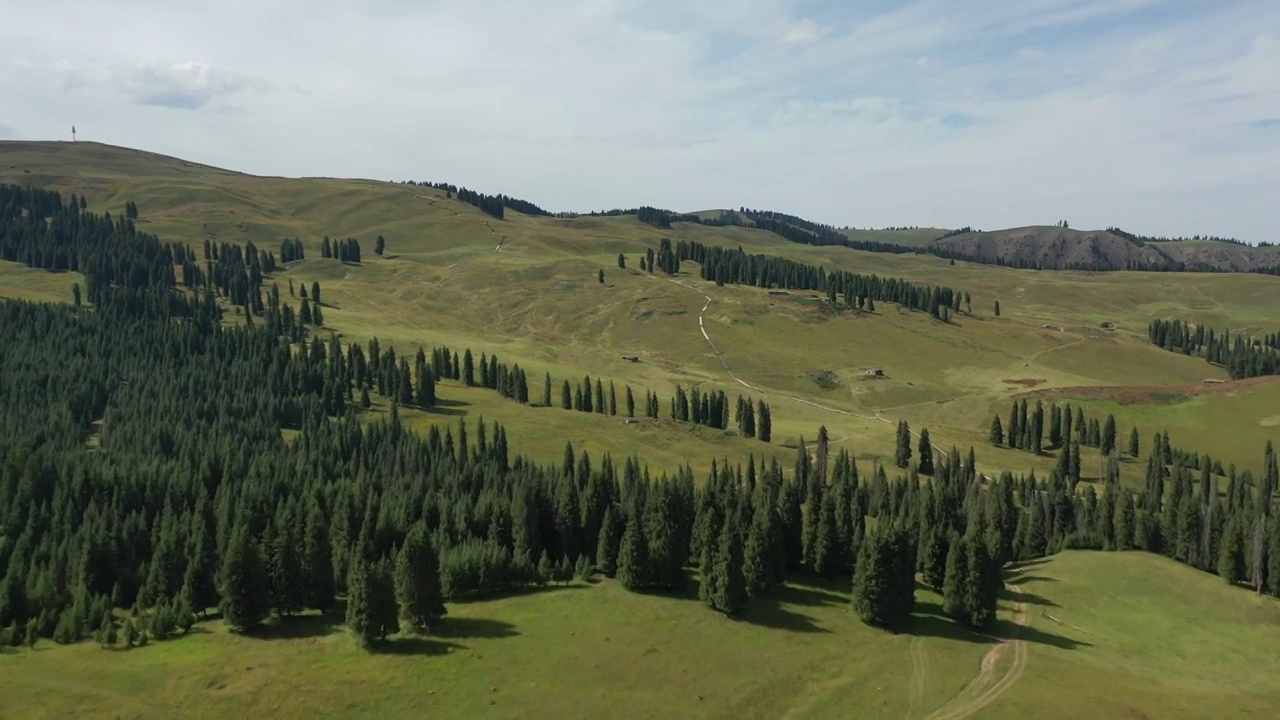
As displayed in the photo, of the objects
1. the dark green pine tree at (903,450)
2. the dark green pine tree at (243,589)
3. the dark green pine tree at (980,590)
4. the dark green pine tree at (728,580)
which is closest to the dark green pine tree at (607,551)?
the dark green pine tree at (728,580)

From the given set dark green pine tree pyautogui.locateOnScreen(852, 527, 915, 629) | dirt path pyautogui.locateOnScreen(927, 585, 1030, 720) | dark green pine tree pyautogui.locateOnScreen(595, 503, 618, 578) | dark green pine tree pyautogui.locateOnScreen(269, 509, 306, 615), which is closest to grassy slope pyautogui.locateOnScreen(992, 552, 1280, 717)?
dirt path pyautogui.locateOnScreen(927, 585, 1030, 720)

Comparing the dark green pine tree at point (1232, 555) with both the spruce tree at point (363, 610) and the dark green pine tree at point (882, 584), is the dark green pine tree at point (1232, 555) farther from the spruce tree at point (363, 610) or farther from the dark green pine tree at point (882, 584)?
the spruce tree at point (363, 610)

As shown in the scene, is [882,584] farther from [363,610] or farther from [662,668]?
[363,610]

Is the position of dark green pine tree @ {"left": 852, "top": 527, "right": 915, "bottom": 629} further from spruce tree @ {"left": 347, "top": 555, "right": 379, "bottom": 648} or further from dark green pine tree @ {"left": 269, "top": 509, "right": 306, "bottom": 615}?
dark green pine tree @ {"left": 269, "top": 509, "right": 306, "bottom": 615}

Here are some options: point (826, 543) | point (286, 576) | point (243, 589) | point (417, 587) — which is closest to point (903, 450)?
point (826, 543)

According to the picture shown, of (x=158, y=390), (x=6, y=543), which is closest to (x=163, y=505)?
(x=6, y=543)

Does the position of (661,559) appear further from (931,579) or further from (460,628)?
(931,579)
